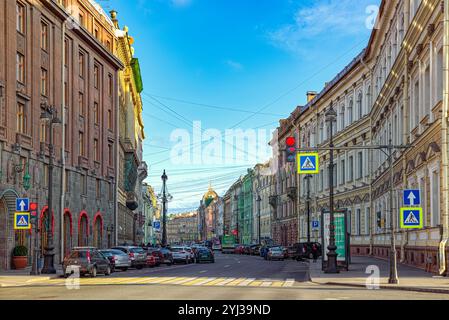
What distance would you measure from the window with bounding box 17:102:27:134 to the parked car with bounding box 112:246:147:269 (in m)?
9.67

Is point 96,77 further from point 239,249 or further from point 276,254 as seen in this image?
point 239,249

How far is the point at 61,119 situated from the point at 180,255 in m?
15.1

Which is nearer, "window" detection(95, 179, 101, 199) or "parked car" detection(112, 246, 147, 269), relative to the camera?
"parked car" detection(112, 246, 147, 269)

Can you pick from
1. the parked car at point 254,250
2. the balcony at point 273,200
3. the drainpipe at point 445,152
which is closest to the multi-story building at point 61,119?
the drainpipe at point 445,152

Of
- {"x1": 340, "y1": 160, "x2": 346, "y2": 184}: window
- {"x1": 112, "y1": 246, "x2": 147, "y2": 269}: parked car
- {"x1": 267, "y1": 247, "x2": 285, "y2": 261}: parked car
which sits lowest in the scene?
{"x1": 267, "y1": 247, "x2": 285, "y2": 261}: parked car

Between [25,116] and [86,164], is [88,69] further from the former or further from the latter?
[25,116]

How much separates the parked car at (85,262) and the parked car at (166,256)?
59.3ft

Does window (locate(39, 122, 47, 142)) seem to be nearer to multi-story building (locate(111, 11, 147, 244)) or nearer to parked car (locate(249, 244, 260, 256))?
multi-story building (locate(111, 11, 147, 244))

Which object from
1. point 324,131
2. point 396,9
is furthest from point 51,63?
point 324,131

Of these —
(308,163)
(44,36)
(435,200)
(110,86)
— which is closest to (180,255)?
(110,86)

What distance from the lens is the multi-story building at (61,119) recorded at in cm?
4081

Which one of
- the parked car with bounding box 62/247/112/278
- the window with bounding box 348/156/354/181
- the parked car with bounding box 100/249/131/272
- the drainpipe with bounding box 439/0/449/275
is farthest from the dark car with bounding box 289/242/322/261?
the drainpipe with bounding box 439/0/449/275

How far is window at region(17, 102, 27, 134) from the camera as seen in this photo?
140 feet

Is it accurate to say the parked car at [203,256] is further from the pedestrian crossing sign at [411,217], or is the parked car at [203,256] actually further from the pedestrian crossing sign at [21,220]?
the pedestrian crossing sign at [411,217]
